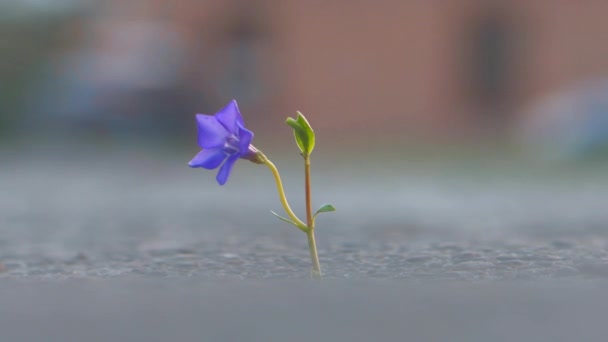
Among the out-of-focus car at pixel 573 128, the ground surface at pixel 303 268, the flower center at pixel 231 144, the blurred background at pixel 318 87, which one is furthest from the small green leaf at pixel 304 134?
the out-of-focus car at pixel 573 128

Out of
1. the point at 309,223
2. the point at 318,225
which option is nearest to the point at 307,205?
the point at 309,223

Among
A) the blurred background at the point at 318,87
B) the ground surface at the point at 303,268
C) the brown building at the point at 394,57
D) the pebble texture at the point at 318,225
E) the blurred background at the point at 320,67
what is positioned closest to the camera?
the ground surface at the point at 303,268

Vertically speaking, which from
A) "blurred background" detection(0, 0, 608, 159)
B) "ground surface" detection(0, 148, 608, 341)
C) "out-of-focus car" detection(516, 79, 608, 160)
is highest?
"blurred background" detection(0, 0, 608, 159)

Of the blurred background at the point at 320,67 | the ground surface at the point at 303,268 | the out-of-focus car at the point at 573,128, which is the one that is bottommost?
the ground surface at the point at 303,268

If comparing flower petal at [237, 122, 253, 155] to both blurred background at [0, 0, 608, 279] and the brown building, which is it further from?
the brown building

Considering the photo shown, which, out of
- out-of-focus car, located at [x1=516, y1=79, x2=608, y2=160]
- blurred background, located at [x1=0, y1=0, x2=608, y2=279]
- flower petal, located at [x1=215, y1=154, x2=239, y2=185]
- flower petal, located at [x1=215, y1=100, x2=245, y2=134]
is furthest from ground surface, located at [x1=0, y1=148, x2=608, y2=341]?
out-of-focus car, located at [x1=516, y1=79, x2=608, y2=160]

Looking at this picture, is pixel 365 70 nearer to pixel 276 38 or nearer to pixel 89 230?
pixel 276 38

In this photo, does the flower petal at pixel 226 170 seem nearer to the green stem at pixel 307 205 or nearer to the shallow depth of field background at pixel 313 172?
the green stem at pixel 307 205

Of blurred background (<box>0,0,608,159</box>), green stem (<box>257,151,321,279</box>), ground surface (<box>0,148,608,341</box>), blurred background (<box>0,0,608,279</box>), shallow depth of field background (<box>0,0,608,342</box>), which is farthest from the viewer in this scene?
blurred background (<box>0,0,608,159</box>)
